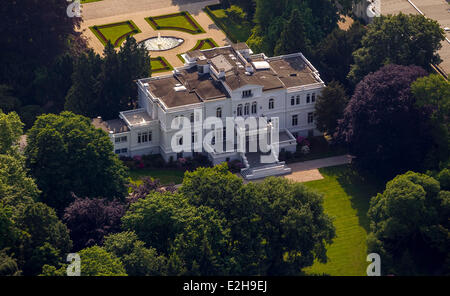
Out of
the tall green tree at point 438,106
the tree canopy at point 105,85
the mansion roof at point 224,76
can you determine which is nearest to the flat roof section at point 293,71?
the mansion roof at point 224,76

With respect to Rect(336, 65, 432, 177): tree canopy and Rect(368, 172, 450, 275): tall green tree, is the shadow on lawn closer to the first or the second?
Rect(336, 65, 432, 177): tree canopy

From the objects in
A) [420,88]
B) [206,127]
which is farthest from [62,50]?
[420,88]

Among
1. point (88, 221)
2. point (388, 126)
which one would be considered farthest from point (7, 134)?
point (388, 126)

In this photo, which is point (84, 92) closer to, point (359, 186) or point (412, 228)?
point (359, 186)

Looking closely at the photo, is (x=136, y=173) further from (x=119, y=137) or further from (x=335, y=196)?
(x=335, y=196)

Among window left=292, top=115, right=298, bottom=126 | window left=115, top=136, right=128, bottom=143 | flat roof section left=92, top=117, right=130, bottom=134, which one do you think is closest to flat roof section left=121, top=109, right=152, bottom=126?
flat roof section left=92, top=117, right=130, bottom=134
